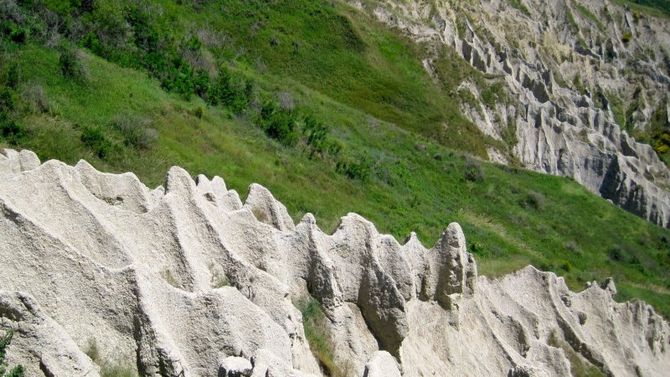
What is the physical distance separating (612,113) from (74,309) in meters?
118

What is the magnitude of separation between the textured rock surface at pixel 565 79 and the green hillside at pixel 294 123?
1183 centimetres

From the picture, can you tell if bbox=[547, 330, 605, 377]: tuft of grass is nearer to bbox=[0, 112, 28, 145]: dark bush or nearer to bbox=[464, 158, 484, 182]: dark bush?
bbox=[0, 112, 28, 145]: dark bush

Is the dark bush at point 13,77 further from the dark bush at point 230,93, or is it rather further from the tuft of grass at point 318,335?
the tuft of grass at point 318,335

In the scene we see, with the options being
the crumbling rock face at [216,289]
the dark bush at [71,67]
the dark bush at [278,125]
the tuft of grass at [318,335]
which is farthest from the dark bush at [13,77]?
the tuft of grass at [318,335]

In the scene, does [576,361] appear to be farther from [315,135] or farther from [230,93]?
[230,93]

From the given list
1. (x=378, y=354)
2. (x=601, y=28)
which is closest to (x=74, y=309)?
(x=378, y=354)

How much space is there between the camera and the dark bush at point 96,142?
19.8 meters

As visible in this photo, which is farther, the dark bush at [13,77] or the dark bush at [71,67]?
the dark bush at [71,67]

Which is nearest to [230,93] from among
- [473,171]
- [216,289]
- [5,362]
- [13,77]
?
[13,77]

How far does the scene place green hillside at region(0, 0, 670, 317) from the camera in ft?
72.1

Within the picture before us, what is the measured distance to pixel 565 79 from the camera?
363ft

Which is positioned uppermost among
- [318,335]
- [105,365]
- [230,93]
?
[105,365]

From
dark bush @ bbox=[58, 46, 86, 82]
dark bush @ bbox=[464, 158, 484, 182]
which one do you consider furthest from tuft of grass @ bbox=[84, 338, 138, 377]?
dark bush @ bbox=[464, 158, 484, 182]

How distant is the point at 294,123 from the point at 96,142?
1440 cm
